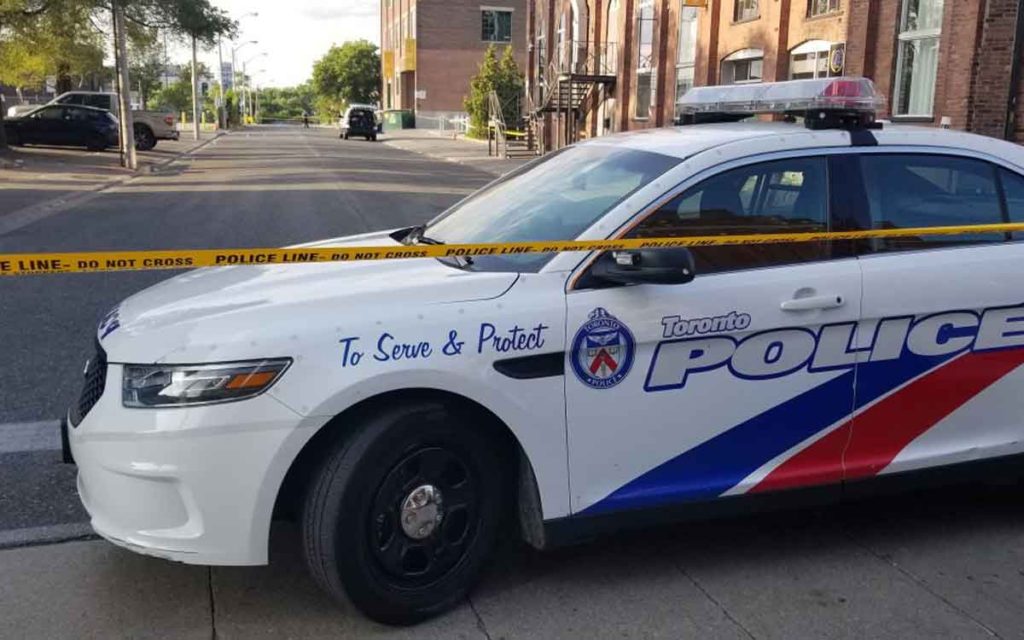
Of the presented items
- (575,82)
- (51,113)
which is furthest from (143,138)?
(575,82)

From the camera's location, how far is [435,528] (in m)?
3.42

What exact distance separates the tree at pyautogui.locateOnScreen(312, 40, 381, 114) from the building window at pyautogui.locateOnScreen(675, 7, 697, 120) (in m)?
76.7

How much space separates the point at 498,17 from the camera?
70812mm

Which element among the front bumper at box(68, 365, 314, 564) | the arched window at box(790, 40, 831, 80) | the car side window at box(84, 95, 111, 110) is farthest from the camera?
the car side window at box(84, 95, 111, 110)

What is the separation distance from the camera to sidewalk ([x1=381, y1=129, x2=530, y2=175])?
34.3 m

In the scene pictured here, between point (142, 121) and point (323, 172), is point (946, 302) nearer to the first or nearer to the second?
point (323, 172)

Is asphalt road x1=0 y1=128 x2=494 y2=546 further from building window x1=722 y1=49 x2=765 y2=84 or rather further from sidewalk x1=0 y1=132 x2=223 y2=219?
building window x1=722 y1=49 x2=765 y2=84

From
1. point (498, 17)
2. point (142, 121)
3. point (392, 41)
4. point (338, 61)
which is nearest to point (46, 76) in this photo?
A: point (142, 121)

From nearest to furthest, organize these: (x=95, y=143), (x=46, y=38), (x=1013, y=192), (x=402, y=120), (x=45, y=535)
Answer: (x=45, y=535)
(x=1013, y=192)
(x=46, y=38)
(x=95, y=143)
(x=402, y=120)

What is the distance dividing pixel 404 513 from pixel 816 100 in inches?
98.4

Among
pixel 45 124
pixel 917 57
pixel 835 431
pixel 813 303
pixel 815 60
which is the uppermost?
pixel 815 60

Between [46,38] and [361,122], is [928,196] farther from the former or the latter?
[361,122]

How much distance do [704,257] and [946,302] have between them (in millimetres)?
1060

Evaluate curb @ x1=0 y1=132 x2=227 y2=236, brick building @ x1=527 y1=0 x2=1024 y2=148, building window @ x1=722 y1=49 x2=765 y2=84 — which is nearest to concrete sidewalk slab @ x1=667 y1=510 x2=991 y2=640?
brick building @ x1=527 y1=0 x2=1024 y2=148
